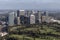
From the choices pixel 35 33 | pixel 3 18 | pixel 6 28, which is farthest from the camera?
pixel 3 18

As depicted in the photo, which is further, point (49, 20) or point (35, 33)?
point (49, 20)

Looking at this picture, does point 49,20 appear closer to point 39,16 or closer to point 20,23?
point 39,16

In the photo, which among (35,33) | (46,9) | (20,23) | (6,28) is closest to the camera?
(35,33)

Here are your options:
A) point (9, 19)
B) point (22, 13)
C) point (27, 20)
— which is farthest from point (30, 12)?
point (9, 19)

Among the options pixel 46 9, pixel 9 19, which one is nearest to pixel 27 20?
pixel 9 19

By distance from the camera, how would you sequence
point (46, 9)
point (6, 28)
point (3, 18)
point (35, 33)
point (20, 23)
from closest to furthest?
point (35, 33), point (6, 28), point (20, 23), point (3, 18), point (46, 9)

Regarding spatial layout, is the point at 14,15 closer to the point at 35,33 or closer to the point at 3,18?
the point at 3,18

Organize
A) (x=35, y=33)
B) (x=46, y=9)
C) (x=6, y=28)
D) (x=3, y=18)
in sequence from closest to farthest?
(x=35, y=33)
(x=6, y=28)
(x=3, y=18)
(x=46, y=9)

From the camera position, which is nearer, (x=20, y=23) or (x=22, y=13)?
(x=20, y=23)
